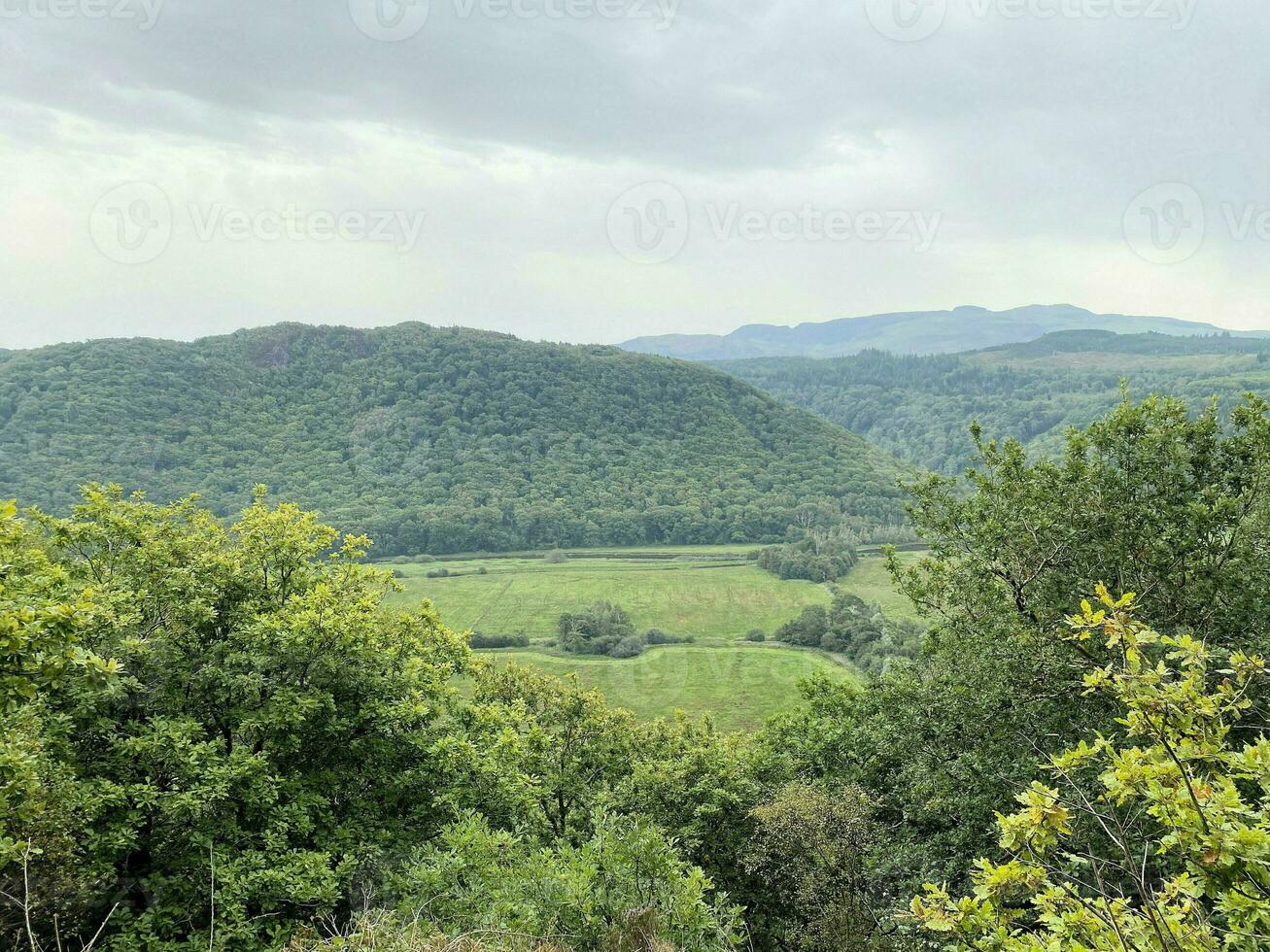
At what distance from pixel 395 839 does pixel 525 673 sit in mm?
12942

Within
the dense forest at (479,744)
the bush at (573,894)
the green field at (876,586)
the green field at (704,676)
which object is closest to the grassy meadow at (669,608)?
the green field at (704,676)

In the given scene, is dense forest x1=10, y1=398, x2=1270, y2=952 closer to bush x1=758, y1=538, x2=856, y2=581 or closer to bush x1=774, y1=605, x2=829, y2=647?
bush x1=774, y1=605, x2=829, y2=647

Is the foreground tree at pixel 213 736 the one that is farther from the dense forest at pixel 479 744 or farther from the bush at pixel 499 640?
the bush at pixel 499 640

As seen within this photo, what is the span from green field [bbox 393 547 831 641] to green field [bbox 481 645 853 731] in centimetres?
830

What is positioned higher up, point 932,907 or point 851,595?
point 932,907

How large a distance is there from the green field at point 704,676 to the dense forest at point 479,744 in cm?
5273

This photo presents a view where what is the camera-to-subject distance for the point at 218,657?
14227mm

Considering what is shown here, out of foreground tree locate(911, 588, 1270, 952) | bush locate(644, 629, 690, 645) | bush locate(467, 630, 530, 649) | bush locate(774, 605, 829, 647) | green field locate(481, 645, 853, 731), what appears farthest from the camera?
bush locate(644, 629, 690, 645)

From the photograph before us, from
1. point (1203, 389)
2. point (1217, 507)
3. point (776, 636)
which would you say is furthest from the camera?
point (1203, 389)

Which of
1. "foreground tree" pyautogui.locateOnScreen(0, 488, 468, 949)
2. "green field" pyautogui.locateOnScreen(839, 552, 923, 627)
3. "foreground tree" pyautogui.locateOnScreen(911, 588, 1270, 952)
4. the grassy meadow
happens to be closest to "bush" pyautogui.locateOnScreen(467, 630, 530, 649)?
the grassy meadow

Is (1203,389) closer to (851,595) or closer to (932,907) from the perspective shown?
(851,595)

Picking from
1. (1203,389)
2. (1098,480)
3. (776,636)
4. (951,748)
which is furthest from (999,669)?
(1203,389)

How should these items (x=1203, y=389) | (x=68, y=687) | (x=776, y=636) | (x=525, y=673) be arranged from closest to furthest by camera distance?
(x=68, y=687)
(x=525, y=673)
(x=776, y=636)
(x=1203, y=389)

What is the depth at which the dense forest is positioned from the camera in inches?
386
